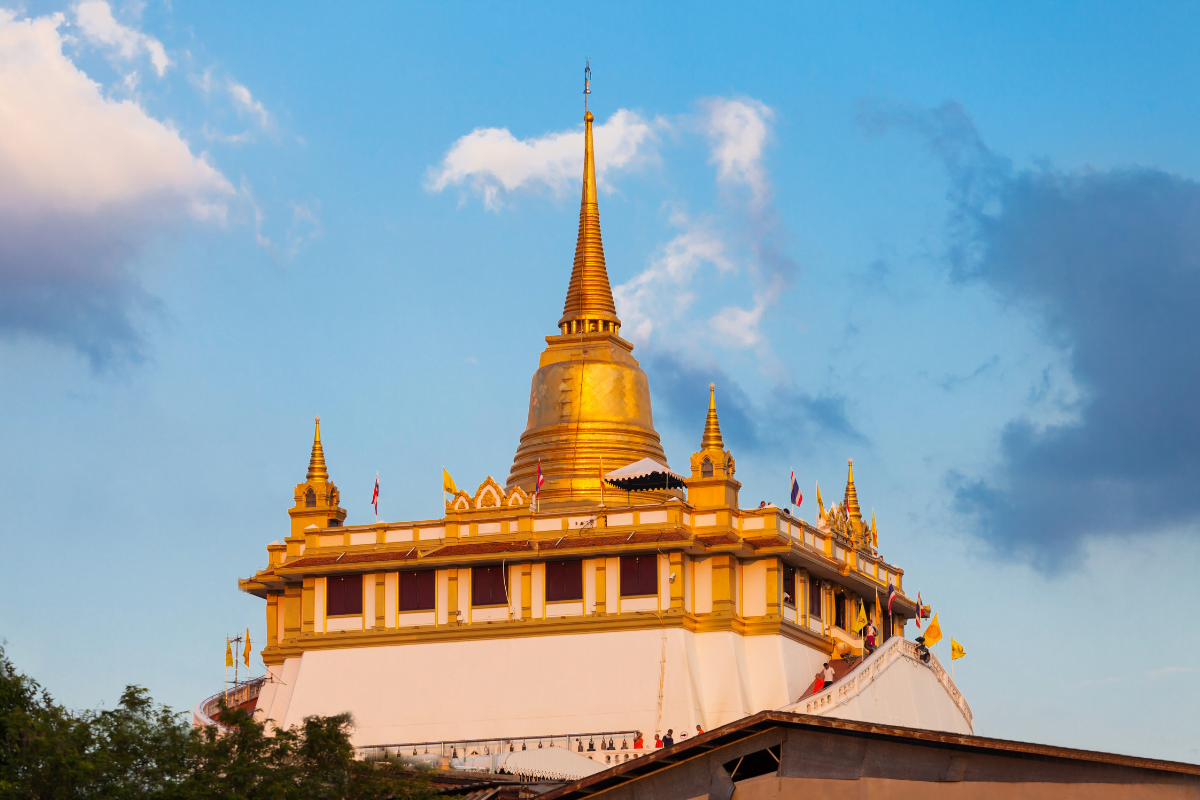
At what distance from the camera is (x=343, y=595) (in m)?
80.7

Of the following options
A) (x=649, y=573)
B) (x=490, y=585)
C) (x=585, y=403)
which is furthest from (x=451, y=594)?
(x=585, y=403)

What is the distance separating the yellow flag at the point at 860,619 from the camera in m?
84.0

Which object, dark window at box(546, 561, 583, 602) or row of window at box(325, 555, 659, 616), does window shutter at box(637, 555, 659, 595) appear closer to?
row of window at box(325, 555, 659, 616)

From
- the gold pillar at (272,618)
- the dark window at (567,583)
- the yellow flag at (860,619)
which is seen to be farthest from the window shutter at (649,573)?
the gold pillar at (272,618)

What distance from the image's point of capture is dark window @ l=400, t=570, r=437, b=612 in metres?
79.5

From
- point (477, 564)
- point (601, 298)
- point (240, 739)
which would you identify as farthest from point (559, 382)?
point (240, 739)

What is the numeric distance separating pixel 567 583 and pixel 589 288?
2022cm

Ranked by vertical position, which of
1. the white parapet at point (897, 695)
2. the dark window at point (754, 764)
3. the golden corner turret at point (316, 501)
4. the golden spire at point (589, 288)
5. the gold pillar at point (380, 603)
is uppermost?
the golden spire at point (589, 288)

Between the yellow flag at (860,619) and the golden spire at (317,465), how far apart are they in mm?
20922

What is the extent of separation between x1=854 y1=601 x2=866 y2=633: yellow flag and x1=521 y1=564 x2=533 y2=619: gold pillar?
13.4 m

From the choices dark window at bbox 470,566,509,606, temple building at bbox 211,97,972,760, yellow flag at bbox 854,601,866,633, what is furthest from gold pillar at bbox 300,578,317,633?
→ yellow flag at bbox 854,601,866,633

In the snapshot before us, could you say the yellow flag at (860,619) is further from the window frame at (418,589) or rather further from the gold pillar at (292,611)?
the gold pillar at (292,611)

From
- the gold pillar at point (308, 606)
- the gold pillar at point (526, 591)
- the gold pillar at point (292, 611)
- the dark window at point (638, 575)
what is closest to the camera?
the dark window at point (638, 575)

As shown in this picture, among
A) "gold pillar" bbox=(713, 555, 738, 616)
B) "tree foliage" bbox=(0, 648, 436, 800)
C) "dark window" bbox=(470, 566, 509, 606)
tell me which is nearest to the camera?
"tree foliage" bbox=(0, 648, 436, 800)
